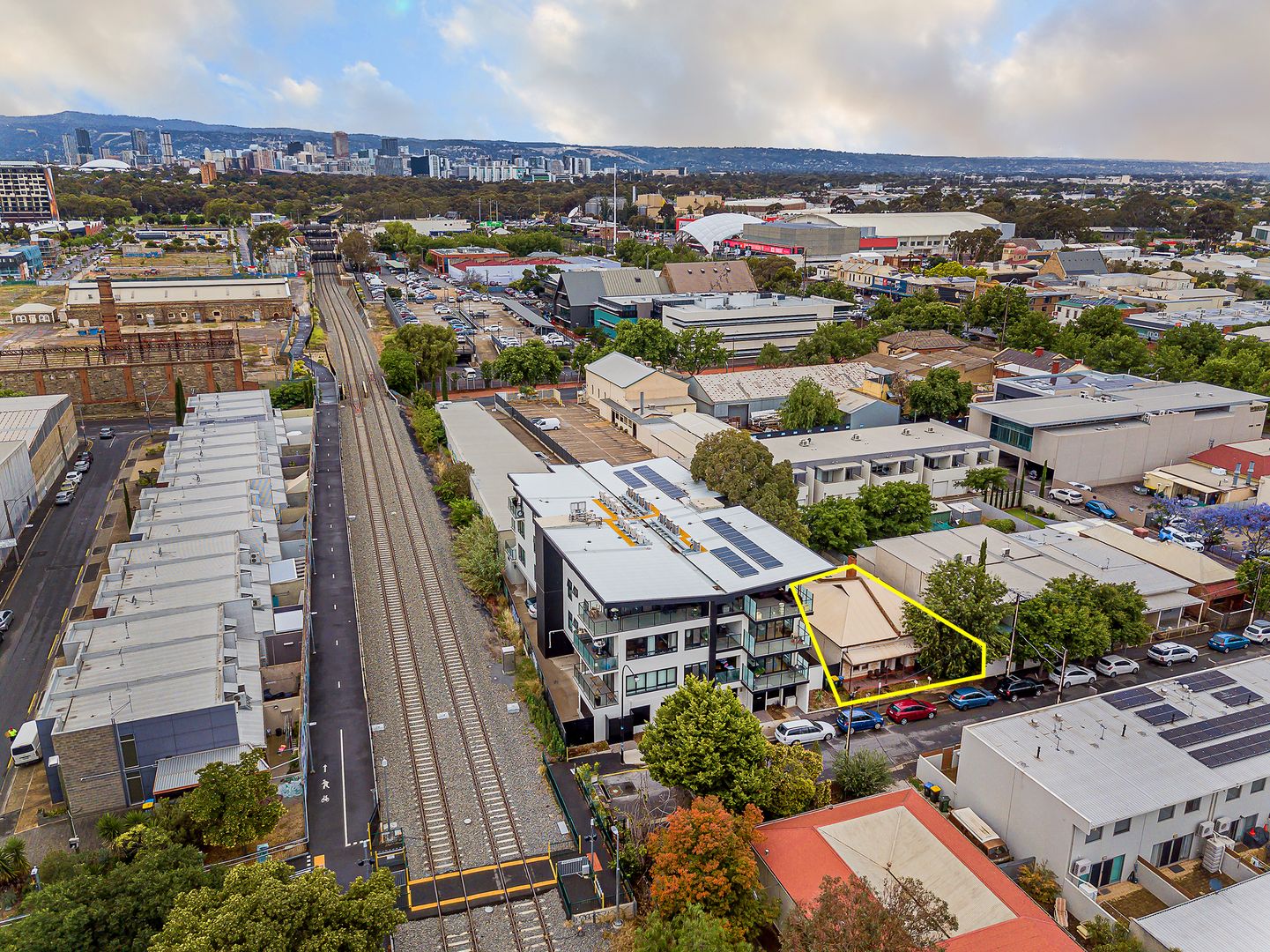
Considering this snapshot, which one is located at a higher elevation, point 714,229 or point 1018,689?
point 714,229

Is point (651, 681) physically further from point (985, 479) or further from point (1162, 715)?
point (985, 479)

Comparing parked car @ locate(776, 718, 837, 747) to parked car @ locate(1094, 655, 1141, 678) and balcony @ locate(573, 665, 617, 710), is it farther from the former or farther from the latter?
parked car @ locate(1094, 655, 1141, 678)

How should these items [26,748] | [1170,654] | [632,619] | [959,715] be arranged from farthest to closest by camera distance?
[1170,654], [959,715], [632,619], [26,748]

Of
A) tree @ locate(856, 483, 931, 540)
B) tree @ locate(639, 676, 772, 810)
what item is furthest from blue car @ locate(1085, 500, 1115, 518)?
tree @ locate(639, 676, 772, 810)

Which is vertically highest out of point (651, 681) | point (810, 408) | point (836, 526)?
point (810, 408)

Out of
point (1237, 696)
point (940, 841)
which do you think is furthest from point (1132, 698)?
point (940, 841)

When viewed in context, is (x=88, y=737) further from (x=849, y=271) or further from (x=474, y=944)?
(x=849, y=271)

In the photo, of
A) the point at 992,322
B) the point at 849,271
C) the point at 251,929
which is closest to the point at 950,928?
the point at 251,929
